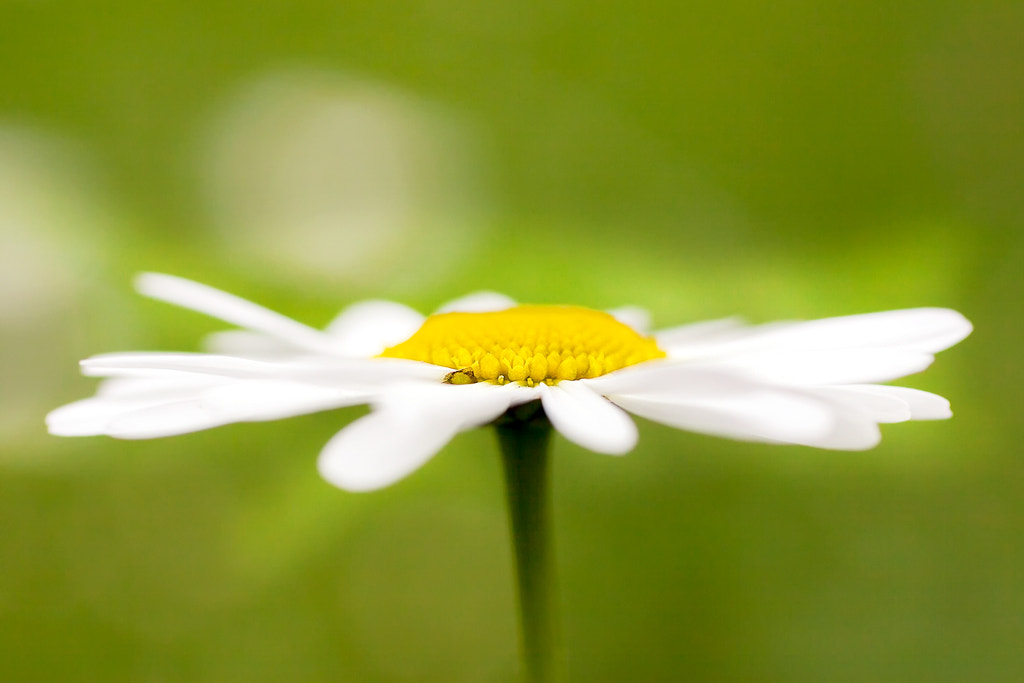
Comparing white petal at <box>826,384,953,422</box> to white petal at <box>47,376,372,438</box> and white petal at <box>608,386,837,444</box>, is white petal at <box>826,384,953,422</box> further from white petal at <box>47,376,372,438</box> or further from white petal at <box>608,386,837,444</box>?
white petal at <box>47,376,372,438</box>

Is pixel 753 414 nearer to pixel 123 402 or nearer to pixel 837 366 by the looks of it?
pixel 837 366

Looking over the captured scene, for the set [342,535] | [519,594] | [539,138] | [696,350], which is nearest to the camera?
[519,594]

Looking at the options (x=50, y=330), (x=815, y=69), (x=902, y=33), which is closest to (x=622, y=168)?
(x=815, y=69)

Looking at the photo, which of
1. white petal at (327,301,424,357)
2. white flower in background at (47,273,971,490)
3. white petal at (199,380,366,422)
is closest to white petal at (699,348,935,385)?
white flower in background at (47,273,971,490)

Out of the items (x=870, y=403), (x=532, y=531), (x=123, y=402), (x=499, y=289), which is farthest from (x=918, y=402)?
(x=499, y=289)

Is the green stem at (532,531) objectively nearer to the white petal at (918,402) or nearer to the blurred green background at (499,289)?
the white petal at (918,402)

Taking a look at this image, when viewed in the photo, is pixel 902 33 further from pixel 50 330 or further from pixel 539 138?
pixel 50 330
